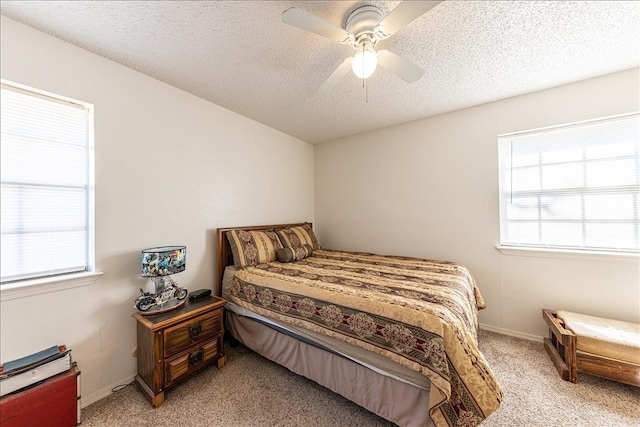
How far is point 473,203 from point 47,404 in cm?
375

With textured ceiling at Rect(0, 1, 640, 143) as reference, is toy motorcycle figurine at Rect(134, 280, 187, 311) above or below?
below

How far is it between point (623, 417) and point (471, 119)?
2654 mm

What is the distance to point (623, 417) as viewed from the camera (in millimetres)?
1471

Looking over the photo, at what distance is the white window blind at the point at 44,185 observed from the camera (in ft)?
4.67

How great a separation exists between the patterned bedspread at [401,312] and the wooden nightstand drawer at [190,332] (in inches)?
11.7

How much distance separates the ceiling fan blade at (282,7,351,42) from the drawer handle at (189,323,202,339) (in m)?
2.11

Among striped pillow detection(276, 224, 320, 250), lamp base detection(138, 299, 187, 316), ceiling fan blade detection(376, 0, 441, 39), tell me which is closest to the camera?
ceiling fan blade detection(376, 0, 441, 39)

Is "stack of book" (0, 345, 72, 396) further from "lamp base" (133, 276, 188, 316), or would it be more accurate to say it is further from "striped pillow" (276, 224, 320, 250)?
"striped pillow" (276, 224, 320, 250)

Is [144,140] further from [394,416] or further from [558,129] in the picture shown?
[558,129]

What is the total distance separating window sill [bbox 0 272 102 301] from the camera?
4.48 ft

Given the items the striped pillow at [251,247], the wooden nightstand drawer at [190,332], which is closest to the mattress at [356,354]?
the wooden nightstand drawer at [190,332]

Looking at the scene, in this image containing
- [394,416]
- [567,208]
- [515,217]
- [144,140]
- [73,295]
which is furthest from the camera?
[515,217]

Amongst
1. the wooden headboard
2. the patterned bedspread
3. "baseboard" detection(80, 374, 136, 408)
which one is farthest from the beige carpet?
the wooden headboard

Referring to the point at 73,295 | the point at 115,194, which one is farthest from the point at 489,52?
the point at 73,295
